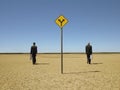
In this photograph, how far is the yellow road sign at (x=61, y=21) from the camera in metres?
Answer: 13.9

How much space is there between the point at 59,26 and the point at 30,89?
616 cm

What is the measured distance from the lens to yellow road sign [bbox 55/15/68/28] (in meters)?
13.9

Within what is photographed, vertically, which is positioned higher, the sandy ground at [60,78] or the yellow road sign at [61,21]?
the yellow road sign at [61,21]

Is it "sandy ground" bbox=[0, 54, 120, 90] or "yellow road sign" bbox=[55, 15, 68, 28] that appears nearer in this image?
"sandy ground" bbox=[0, 54, 120, 90]

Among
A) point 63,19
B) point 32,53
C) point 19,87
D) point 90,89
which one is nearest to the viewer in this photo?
point 90,89

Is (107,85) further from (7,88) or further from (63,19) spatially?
(63,19)

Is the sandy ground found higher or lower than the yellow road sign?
lower

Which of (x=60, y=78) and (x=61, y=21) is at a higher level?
(x=61, y=21)

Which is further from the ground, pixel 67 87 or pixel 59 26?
pixel 59 26

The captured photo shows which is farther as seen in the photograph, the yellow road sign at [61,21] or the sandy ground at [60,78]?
the yellow road sign at [61,21]

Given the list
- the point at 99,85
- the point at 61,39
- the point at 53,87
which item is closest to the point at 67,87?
the point at 53,87

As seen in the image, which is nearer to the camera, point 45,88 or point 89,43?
point 45,88

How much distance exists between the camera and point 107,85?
9.34 m

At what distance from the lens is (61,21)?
1397 cm
